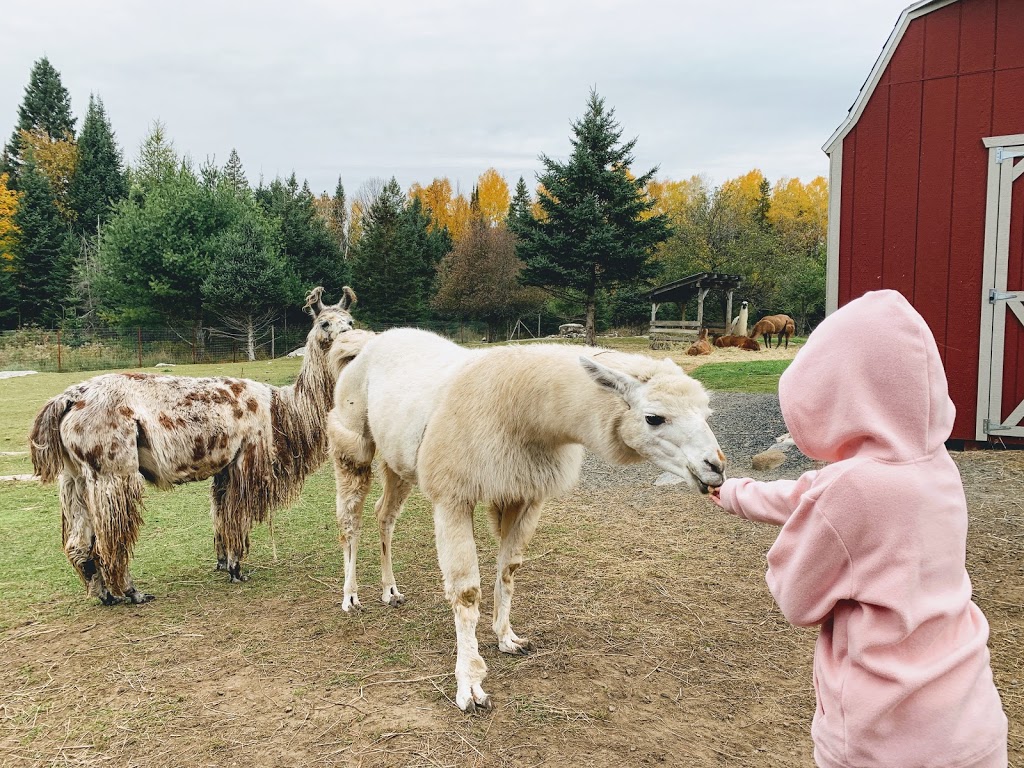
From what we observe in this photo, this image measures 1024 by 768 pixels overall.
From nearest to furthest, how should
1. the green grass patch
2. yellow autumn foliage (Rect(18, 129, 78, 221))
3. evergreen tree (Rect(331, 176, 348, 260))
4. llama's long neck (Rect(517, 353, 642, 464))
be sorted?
1. llama's long neck (Rect(517, 353, 642, 464))
2. the green grass patch
3. yellow autumn foliage (Rect(18, 129, 78, 221))
4. evergreen tree (Rect(331, 176, 348, 260))

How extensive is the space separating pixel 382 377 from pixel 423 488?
3.45 feet

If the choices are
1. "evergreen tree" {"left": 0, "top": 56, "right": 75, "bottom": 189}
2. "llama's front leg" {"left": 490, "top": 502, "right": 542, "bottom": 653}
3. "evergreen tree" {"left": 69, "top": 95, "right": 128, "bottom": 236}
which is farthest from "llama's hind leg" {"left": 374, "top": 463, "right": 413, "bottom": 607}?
"evergreen tree" {"left": 0, "top": 56, "right": 75, "bottom": 189}

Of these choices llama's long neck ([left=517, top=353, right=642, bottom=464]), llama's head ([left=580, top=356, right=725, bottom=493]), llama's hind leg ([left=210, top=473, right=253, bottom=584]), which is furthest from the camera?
llama's hind leg ([left=210, top=473, right=253, bottom=584])

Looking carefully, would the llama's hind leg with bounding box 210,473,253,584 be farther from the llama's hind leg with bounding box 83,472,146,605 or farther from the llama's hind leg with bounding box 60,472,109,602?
the llama's hind leg with bounding box 60,472,109,602

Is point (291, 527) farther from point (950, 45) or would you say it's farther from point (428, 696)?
point (950, 45)

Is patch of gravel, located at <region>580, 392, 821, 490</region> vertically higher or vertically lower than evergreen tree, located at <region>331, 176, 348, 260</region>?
lower

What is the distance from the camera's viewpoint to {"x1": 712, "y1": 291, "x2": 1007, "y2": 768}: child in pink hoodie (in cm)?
157

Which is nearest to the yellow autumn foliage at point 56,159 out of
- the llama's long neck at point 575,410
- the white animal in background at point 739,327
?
the white animal in background at point 739,327

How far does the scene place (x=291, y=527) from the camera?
6.60 m

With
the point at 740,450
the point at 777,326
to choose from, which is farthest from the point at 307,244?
the point at 740,450

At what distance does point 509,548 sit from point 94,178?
4983 centimetres

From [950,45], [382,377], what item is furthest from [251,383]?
[950,45]

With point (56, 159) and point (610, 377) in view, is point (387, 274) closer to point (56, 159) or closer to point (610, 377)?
point (56, 159)

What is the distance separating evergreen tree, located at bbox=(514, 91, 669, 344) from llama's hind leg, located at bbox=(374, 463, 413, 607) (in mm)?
22763
